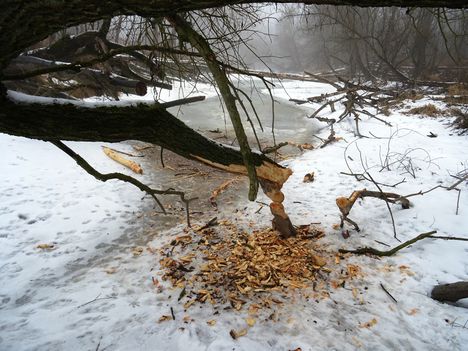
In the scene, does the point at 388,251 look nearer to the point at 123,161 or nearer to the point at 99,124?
the point at 99,124

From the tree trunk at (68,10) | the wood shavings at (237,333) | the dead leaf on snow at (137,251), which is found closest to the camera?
the tree trunk at (68,10)

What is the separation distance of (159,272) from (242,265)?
89 cm

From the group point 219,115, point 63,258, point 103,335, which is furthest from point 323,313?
point 219,115

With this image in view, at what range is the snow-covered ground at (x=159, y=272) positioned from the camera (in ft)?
8.46

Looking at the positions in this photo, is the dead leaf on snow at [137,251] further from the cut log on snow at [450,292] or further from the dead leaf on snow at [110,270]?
the cut log on snow at [450,292]

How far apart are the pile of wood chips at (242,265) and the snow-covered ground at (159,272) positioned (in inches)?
6.5

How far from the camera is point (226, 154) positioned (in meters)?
2.75

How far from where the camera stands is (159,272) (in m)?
3.45

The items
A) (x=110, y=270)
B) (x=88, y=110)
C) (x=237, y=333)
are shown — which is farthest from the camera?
(x=110, y=270)

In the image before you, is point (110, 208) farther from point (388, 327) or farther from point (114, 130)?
point (388, 327)

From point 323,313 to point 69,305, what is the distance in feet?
7.57

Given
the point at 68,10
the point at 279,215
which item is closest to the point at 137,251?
the point at 279,215

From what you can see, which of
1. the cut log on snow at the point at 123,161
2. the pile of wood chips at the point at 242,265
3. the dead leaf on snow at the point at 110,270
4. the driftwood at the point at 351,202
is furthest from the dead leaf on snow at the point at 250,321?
the cut log on snow at the point at 123,161

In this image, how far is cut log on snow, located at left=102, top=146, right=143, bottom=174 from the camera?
20.9 feet
